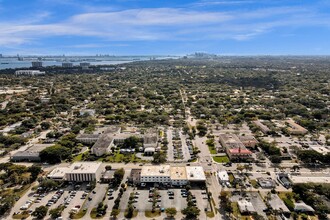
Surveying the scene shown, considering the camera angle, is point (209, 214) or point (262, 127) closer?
point (209, 214)

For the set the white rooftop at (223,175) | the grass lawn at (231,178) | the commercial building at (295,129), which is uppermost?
the commercial building at (295,129)

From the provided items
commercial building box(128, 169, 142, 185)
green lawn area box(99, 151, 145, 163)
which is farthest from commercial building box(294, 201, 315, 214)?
green lawn area box(99, 151, 145, 163)

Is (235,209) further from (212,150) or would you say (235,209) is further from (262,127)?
(262,127)

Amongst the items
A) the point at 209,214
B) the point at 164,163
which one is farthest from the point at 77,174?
the point at 209,214

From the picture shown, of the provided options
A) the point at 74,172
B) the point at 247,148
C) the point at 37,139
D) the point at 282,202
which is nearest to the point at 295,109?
the point at 247,148

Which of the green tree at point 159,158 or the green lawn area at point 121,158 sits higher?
the green tree at point 159,158

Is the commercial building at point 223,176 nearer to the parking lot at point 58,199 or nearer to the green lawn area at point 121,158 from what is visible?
the green lawn area at point 121,158

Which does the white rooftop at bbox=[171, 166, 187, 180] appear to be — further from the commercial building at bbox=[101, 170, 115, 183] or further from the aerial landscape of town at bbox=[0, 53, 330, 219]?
the commercial building at bbox=[101, 170, 115, 183]

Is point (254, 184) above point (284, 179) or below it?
below

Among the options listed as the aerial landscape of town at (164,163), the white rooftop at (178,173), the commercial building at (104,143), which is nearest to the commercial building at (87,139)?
the aerial landscape of town at (164,163)
